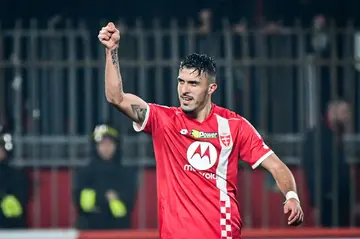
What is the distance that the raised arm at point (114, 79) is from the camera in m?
7.32

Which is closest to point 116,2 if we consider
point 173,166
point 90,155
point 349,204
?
point 90,155

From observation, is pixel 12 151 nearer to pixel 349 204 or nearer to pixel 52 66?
pixel 52 66

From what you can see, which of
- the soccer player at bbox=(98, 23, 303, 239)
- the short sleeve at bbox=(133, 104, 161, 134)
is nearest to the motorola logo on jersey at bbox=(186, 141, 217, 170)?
the soccer player at bbox=(98, 23, 303, 239)

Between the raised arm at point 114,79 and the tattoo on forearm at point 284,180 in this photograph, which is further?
the tattoo on forearm at point 284,180

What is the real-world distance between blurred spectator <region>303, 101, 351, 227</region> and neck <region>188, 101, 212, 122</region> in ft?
14.4

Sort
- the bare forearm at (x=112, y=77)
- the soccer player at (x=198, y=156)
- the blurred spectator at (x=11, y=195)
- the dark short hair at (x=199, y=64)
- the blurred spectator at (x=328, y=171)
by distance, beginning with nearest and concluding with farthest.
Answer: the bare forearm at (x=112, y=77), the soccer player at (x=198, y=156), the dark short hair at (x=199, y=64), the blurred spectator at (x=11, y=195), the blurred spectator at (x=328, y=171)

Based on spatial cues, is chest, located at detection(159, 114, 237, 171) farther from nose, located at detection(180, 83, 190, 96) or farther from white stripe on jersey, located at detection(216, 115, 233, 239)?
nose, located at detection(180, 83, 190, 96)

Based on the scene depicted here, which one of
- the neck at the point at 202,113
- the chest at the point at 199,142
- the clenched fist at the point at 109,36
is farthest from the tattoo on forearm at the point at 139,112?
the clenched fist at the point at 109,36

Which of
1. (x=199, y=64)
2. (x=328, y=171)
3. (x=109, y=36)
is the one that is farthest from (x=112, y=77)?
(x=328, y=171)

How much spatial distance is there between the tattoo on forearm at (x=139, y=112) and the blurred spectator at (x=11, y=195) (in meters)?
4.44

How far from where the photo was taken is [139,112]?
7711 millimetres

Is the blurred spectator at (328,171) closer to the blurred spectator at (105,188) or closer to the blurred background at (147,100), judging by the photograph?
the blurred background at (147,100)

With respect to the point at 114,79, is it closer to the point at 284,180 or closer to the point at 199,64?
the point at 199,64

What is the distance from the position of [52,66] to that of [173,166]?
460cm
